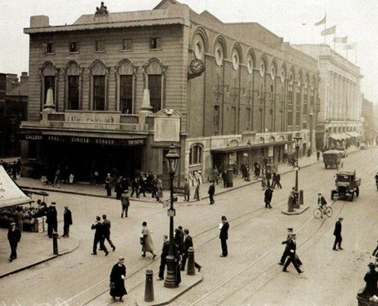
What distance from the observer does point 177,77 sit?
37750 millimetres

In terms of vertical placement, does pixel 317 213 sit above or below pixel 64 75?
below

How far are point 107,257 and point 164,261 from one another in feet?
11.9

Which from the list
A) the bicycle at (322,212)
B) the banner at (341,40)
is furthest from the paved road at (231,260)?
the banner at (341,40)

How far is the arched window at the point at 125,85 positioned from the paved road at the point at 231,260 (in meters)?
10.3

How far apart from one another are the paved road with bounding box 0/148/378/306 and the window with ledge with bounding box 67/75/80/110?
1237cm

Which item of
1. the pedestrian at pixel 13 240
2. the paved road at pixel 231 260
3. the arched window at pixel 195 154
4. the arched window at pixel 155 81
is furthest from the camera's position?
the arched window at pixel 195 154

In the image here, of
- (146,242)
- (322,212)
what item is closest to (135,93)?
(322,212)

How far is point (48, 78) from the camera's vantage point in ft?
145

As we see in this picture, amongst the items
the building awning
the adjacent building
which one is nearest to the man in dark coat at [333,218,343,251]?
the building awning

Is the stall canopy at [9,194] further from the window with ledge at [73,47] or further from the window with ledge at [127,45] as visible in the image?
the window with ledge at [73,47]

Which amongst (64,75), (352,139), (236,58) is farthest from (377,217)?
(352,139)

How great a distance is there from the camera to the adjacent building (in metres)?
89.8

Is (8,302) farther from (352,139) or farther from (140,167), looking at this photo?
(352,139)

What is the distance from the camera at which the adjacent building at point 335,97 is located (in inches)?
3533
